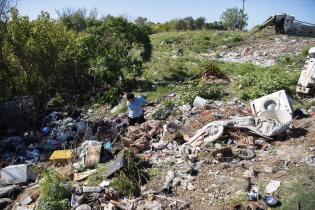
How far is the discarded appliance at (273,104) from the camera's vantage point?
783 centimetres

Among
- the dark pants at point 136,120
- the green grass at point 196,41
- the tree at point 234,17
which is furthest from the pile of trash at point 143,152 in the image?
the tree at point 234,17

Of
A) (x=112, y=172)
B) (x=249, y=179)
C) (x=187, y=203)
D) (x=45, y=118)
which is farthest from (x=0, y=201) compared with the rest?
(x=45, y=118)

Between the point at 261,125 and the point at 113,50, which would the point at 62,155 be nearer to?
the point at 261,125

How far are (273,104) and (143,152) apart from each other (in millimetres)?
2612

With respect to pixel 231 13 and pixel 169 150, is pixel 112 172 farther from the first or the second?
pixel 231 13

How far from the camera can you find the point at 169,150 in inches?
279

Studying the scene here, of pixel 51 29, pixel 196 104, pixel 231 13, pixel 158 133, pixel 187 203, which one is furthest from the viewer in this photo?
pixel 231 13

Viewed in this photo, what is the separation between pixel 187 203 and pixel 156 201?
16.0 inches

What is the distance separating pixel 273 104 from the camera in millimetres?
8016

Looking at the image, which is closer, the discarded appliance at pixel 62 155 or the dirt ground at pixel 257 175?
the dirt ground at pixel 257 175

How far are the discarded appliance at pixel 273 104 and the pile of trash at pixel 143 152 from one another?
0.02 metres

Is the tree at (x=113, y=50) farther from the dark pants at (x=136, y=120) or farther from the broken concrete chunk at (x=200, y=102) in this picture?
the dark pants at (x=136, y=120)

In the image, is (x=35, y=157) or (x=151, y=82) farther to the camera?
(x=151, y=82)

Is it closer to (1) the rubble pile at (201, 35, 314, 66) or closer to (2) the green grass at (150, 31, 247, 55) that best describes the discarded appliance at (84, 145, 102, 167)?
(1) the rubble pile at (201, 35, 314, 66)
